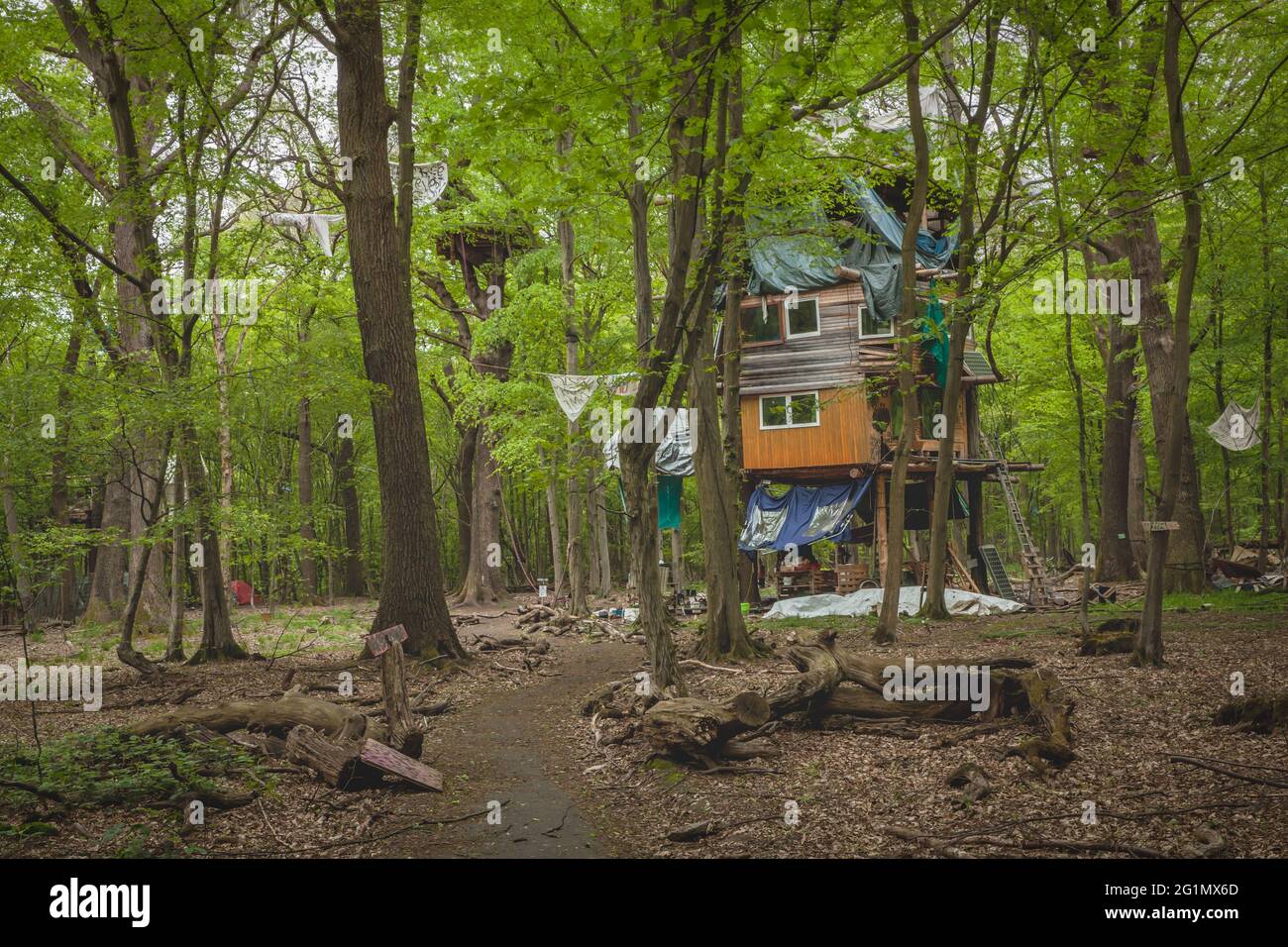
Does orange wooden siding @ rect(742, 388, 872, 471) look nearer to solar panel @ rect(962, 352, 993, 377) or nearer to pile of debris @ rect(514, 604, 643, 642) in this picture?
solar panel @ rect(962, 352, 993, 377)

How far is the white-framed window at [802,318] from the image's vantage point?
83.1 ft

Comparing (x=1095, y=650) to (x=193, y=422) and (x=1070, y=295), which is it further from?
(x=193, y=422)

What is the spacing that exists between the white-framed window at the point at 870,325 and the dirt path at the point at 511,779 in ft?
47.1

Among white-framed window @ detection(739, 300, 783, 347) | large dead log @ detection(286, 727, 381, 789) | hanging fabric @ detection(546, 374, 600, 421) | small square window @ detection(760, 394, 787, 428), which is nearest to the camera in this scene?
large dead log @ detection(286, 727, 381, 789)

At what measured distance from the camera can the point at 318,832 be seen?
6582 mm

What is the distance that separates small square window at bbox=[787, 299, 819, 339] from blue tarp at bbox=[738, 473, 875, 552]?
4337mm

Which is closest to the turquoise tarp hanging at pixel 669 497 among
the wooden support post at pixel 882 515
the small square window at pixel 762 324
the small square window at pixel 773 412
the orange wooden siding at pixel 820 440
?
the orange wooden siding at pixel 820 440

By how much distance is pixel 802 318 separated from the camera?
25578 mm

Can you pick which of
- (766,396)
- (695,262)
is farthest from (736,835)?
(766,396)

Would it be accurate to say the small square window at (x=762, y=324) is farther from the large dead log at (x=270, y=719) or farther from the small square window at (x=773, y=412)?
the large dead log at (x=270, y=719)

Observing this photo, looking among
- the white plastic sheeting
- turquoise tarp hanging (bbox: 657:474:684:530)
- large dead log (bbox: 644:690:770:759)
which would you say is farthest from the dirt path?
turquoise tarp hanging (bbox: 657:474:684:530)

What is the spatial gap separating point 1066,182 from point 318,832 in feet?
37.9

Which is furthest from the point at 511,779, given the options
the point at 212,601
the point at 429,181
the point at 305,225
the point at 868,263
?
the point at 868,263

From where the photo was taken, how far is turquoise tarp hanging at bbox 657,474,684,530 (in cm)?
2640
